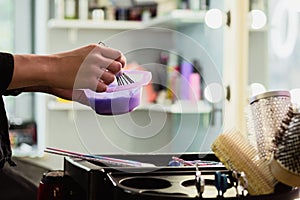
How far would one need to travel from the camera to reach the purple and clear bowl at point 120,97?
0.86 meters

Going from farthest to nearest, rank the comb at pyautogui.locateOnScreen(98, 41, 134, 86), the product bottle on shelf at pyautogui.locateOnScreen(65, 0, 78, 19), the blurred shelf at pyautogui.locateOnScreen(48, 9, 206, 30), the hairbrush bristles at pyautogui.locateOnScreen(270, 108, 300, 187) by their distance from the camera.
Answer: the product bottle on shelf at pyautogui.locateOnScreen(65, 0, 78, 19), the blurred shelf at pyautogui.locateOnScreen(48, 9, 206, 30), the comb at pyautogui.locateOnScreen(98, 41, 134, 86), the hairbrush bristles at pyautogui.locateOnScreen(270, 108, 300, 187)

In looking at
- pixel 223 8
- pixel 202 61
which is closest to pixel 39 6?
pixel 223 8

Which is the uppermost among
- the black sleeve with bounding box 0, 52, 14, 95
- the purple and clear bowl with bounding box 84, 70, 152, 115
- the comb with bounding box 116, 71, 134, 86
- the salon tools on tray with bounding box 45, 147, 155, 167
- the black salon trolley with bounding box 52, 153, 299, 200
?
the black sleeve with bounding box 0, 52, 14, 95

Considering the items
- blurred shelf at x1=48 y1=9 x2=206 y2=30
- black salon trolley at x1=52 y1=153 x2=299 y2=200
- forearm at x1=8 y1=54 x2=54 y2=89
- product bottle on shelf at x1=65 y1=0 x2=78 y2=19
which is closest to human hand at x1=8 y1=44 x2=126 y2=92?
forearm at x1=8 y1=54 x2=54 y2=89

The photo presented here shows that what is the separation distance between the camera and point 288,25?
2.28 meters

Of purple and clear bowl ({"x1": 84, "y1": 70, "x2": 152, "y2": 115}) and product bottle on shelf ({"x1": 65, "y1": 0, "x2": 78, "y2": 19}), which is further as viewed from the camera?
product bottle on shelf ({"x1": 65, "y1": 0, "x2": 78, "y2": 19})

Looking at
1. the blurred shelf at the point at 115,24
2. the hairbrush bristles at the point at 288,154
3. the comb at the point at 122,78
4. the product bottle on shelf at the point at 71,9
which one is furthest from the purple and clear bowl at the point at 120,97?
the product bottle on shelf at the point at 71,9

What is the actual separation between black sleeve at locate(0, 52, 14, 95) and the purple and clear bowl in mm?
119

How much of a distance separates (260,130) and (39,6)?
275cm

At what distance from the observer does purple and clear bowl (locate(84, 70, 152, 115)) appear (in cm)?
86

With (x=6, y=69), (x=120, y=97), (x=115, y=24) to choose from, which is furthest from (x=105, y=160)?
(x=115, y=24)

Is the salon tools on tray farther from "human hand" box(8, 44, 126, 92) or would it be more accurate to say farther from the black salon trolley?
"human hand" box(8, 44, 126, 92)

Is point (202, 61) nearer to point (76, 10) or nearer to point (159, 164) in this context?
point (159, 164)

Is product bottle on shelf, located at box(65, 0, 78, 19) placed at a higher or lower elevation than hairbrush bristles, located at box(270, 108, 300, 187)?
higher
